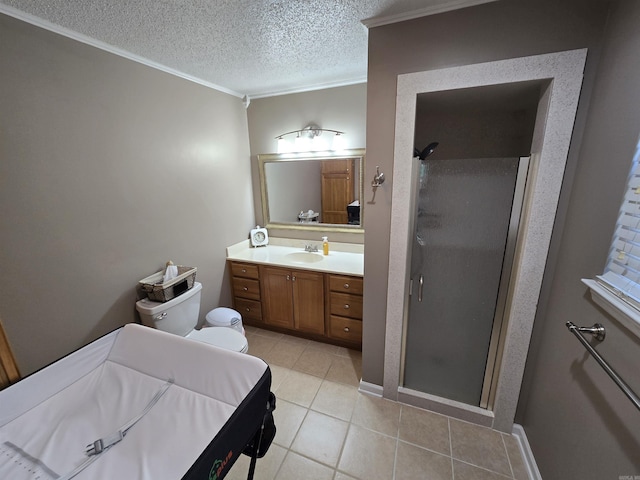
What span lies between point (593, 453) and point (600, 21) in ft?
5.61

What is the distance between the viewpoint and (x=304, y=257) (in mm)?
2662

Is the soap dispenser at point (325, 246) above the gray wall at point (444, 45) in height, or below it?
below

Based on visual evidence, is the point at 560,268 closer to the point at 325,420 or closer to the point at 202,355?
the point at 325,420

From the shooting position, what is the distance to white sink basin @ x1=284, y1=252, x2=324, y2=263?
260 centimetres

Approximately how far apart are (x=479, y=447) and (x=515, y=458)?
0.18 m

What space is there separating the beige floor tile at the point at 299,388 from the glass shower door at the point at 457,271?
697mm

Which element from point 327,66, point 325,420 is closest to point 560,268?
point 325,420

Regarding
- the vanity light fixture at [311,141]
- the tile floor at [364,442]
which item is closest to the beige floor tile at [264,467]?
the tile floor at [364,442]

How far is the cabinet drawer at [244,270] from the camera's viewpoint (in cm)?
252

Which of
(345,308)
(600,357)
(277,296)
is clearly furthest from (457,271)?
(277,296)

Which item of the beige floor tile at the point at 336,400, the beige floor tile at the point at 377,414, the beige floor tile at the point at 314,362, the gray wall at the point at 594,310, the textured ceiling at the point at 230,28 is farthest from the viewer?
the beige floor tile at the point at 314,362

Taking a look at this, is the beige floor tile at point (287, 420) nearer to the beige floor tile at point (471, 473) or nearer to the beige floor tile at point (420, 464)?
the beige floor tile at point (420, 464)

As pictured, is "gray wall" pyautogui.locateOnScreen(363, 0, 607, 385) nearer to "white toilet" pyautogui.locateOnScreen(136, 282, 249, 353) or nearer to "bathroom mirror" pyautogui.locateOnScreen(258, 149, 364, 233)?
"bathroom mirror" pyautogui.locateOnScreen(258, 149, 364, 233)

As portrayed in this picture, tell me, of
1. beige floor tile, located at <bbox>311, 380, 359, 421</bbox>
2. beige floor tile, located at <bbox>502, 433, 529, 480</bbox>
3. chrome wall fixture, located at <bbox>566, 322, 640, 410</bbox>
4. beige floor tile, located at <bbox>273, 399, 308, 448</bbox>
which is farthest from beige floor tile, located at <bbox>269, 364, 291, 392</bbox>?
chrome wall fixture, located at <bbox>566, 322, 640, 410</bbox>
